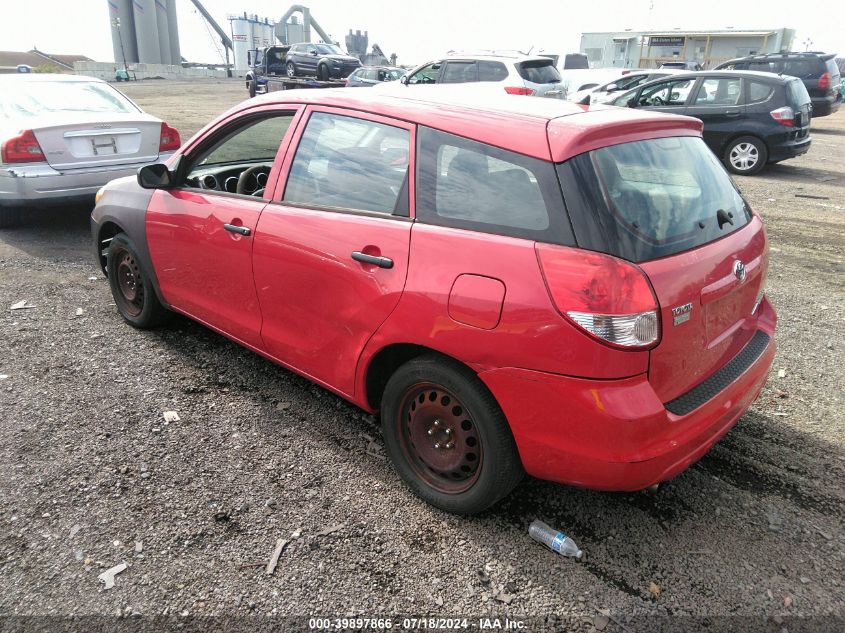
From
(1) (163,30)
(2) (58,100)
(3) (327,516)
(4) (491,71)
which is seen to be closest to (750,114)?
(4) (491,71)

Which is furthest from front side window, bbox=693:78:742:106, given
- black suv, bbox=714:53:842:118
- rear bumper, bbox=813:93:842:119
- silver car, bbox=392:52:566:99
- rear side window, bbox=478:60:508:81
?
rear bumper, bbox=813:93:842:119

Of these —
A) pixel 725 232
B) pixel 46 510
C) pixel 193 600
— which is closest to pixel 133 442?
pixel 46 510

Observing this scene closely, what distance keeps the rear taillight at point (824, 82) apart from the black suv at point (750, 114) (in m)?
7.68

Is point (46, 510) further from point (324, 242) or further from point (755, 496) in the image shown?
point (755, 496)

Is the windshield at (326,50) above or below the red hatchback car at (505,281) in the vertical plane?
above

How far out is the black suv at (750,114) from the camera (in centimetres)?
1078

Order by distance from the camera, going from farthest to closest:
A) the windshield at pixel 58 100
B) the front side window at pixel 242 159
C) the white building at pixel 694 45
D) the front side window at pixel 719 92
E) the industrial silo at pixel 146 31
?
the industrial silo at pixel 146 31 < the white building at pixel 694 45 < the front side window at pixel 719 92 < the windshield at pixel 58 100 < the front side window at pixel 242 159

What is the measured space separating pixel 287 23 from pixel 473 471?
9015cm

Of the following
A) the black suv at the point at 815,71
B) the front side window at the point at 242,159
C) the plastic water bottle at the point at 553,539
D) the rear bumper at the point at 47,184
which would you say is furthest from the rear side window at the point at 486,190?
the black suv at the point at 815,71

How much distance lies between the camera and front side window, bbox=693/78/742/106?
1123cm

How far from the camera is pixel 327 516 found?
2770 mm

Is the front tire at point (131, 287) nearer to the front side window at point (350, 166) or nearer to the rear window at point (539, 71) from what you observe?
the front side window at point (350, 166)

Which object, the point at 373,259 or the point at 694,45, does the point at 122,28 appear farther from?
the point at 373,259

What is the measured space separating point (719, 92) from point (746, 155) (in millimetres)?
1281
